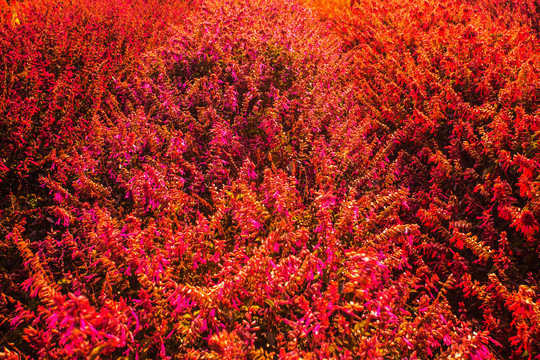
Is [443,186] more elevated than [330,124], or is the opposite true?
[330,124]

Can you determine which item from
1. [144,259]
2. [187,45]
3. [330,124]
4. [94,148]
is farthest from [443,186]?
[187,45]

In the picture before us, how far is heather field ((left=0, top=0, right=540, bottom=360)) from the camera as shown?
196 centimetres

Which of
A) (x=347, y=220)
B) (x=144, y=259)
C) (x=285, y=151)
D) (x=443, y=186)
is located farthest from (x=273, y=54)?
(x=144, y=259)

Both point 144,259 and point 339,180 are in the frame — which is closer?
point 144,259

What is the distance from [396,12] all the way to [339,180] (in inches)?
259

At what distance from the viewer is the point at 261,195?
10.2ft

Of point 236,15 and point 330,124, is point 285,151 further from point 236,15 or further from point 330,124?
point 236,15

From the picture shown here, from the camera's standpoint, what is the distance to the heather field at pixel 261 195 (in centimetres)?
196

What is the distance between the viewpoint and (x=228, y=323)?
2.02 metres

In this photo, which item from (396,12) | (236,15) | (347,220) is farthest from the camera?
(396,12)

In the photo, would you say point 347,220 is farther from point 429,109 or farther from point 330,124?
point 429,109

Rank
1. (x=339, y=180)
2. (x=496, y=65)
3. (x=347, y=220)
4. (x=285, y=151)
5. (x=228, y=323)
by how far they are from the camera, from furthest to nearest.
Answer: (x=496, y=65) < (x=285, y=151) < (x=339, y=180) < (x=347, y=220) < (x=228, y=323)

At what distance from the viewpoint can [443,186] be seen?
3.67m

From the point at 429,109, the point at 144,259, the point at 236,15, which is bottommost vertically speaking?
the point at 144,259
